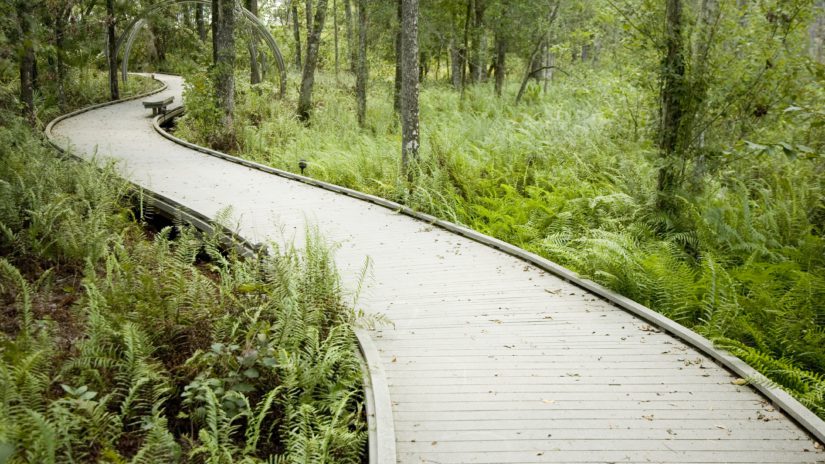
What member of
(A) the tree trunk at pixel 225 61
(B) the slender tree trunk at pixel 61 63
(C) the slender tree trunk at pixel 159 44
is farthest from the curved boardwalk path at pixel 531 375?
(C) the slender tree trunk at pixel 159 44

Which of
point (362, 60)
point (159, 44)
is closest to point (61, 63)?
point (362, 60)

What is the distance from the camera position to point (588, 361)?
4816 mm

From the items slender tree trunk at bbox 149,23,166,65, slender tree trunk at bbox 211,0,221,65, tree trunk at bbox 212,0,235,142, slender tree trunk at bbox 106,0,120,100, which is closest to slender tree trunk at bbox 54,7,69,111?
slender tree trunk at bbox 106,0,120,100

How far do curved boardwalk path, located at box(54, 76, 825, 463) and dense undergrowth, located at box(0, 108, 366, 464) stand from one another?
59 cm

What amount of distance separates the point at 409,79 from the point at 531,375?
6.98 metres

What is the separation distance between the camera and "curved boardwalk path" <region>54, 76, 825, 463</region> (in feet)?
12.4

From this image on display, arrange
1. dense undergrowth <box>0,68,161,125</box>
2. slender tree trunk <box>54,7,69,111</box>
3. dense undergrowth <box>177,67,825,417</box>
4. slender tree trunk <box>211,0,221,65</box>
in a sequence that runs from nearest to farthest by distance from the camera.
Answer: dense undergrowth <box>177,67,825,417</box>
slender tree trunk <box>211,0,221,65</box>
dense undergrowth <box>0,68,161,125</box>
slender tree trunk <box>54,7,69,111</box>

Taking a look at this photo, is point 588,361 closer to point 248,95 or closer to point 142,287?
point 142,287

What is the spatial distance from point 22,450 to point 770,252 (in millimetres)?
7453

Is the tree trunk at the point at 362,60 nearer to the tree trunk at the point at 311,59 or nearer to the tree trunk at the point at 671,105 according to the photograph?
the tree trunk at the point at 311,59

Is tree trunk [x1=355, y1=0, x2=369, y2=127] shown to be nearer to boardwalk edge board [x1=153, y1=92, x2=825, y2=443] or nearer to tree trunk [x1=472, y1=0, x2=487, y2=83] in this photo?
tree trunk [x1=472, y1=0, x2=487, y2=83]

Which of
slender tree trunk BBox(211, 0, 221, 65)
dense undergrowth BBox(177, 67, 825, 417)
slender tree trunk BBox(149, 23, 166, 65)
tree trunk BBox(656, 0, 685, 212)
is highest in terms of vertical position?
slender tree trunk BBox(149, 23, 166, 65)

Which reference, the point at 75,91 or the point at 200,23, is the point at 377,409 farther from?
the point at 200,23

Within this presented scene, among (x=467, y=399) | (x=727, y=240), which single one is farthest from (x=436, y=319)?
(x=727, y=240)
